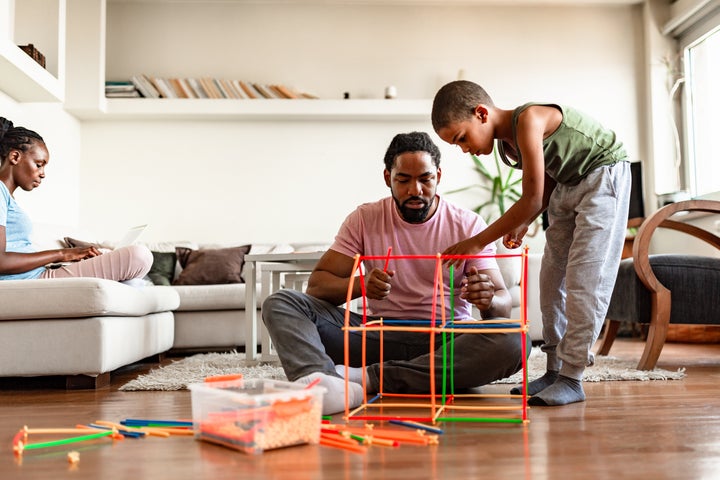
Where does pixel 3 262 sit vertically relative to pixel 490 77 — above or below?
below

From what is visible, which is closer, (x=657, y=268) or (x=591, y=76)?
(x=657, y=268)

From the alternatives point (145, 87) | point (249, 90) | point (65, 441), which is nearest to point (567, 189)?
point (65, 441)

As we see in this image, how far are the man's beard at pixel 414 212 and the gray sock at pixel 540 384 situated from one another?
587 mm

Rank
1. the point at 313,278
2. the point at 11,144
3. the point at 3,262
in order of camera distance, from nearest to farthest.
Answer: the point at 313,278 → the point at 3,262 → the point at 11,144

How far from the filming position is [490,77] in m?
5.94

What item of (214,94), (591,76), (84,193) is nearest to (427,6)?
(591,76)

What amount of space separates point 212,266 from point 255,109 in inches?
58.4

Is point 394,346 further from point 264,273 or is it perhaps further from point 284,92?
point 284,92

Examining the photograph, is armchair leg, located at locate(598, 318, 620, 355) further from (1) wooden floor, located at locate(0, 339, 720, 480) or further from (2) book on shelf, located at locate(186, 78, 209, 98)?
(2) book on shelf, located at locate(186, 78, 209, 98)

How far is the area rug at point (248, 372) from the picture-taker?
2641mm

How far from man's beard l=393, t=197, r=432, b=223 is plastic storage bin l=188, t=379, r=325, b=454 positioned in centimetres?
88

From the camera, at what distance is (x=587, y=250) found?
2.12 meters

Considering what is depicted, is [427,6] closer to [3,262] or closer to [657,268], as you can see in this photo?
[657,268]

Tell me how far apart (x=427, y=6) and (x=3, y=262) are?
4143 mm
